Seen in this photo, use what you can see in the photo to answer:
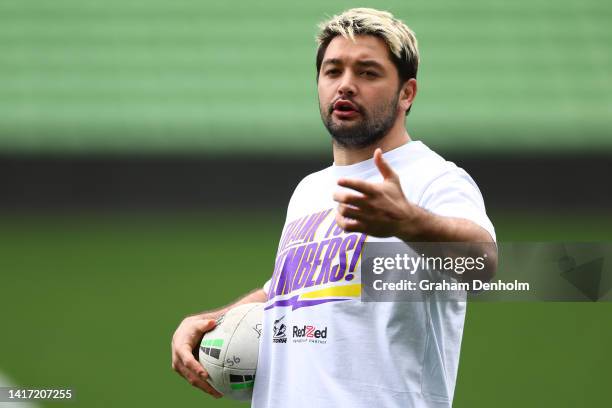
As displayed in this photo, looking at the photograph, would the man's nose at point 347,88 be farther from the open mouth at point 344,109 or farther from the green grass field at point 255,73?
the green grass field at point 255,73

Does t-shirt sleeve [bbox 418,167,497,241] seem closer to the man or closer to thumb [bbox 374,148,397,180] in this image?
the man

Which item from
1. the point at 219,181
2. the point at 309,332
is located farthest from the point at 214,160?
the point at 309,332

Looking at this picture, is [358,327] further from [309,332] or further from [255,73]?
[255,73]

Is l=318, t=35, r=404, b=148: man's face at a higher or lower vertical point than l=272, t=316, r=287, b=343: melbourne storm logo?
higher

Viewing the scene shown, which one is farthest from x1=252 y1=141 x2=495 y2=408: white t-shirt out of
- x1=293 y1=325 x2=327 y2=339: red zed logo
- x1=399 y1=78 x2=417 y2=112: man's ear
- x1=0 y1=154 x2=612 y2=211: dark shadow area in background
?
x1=0 y1=154 x2=612 y2=211: dark shadow area in background

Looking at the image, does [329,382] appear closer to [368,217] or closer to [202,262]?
[368,217]

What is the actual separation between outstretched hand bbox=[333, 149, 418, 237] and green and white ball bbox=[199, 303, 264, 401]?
798 mm

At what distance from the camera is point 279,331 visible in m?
Answer: 2.61

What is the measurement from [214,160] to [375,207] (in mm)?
5874

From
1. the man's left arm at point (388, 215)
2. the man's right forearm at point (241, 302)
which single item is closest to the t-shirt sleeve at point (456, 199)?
the man's left arm at point (388, 215)

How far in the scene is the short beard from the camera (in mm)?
2611

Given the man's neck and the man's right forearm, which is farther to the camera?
the man's right forearm

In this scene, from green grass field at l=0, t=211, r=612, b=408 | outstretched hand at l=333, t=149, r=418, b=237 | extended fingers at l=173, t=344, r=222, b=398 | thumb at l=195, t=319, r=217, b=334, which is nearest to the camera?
outstretched hand at l=333, t=149, r=418, b=237

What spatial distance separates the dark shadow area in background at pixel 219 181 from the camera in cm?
762
